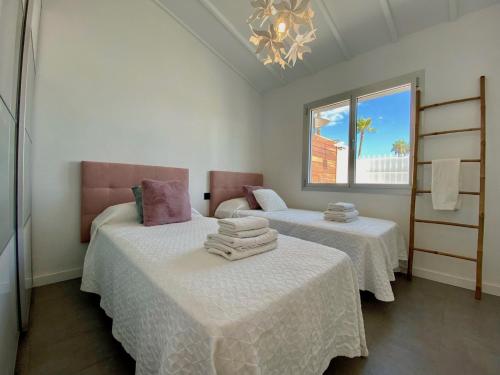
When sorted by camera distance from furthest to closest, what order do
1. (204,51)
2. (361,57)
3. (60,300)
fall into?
(204,51), (361,57), (60,300)

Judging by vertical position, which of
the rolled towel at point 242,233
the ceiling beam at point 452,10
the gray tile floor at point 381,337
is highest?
the ceiling beam at point 452,10

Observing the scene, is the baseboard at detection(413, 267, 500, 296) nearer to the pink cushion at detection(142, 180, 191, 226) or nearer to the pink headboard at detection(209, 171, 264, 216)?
the pink headboard at detection(209, 171, 264, 216)

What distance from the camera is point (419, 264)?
92.6 inches

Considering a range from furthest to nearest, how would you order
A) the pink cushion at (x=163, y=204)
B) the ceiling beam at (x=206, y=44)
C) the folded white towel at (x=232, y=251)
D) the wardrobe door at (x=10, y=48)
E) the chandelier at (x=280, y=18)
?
the ceiling beam at (x=206, y=44), the pink cushion at (x=163, y=204), the chandelier at (x=280, y=18), the folded white towel at (x=232, y=251), the wardrobe door at (x=10, y=48)

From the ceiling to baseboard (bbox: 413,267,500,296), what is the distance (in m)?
2.53

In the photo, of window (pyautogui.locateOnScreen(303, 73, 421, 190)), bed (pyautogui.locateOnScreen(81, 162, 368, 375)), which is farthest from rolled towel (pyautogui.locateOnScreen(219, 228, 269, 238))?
window (pyautogui.locateOnScreen(303, 73, 421, 190))

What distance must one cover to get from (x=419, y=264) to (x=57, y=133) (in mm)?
3787

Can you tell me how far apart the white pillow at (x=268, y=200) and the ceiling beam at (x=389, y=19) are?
227 cm

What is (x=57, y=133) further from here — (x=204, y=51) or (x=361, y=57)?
(x=361, y=57)

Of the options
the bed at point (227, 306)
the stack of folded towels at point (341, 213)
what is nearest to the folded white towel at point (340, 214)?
the stack of folded towels at point (341, 213)

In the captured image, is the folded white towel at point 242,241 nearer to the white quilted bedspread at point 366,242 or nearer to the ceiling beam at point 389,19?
the white quilted bedspread at point 366,242

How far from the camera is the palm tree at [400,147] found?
251cm

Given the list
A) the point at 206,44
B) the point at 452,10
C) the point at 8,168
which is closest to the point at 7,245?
the point at 8,168

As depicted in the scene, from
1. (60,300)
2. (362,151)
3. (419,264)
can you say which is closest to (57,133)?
(60,300)
